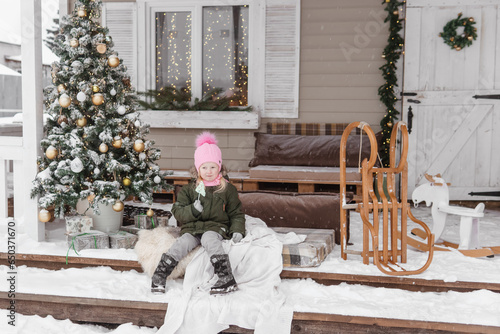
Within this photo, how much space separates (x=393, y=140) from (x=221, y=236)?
153 centimetres

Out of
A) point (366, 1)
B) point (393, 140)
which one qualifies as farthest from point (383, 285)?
point (366, 1)

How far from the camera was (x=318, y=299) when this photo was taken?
11.3 feet

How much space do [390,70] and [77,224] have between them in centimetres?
443

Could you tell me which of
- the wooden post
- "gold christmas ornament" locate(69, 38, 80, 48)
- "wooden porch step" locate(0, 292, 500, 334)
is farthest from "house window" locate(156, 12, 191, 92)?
"wooden porch step" locate(0, 292, 500, 334)

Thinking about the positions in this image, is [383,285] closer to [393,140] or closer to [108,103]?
[393,140]

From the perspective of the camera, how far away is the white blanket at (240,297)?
3.23 m

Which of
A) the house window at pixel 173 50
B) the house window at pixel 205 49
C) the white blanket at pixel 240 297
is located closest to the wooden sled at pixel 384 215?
the white blanket at pixel 240 297

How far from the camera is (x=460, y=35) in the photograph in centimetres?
685

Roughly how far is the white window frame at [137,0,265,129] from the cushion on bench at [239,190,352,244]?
2.67 meters

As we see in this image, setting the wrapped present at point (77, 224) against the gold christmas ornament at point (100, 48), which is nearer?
the wrapped present at point (77, 224)

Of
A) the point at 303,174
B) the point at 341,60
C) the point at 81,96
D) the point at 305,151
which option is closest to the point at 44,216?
the point at 81,96

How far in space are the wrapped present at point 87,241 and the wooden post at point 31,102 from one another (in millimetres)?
459

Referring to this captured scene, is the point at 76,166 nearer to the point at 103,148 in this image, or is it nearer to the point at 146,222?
the point at 103,148

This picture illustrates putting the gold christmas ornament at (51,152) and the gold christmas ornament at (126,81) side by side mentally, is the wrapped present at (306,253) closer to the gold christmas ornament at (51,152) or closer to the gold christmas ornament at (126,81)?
the gold christmas ornament at (51,152)
